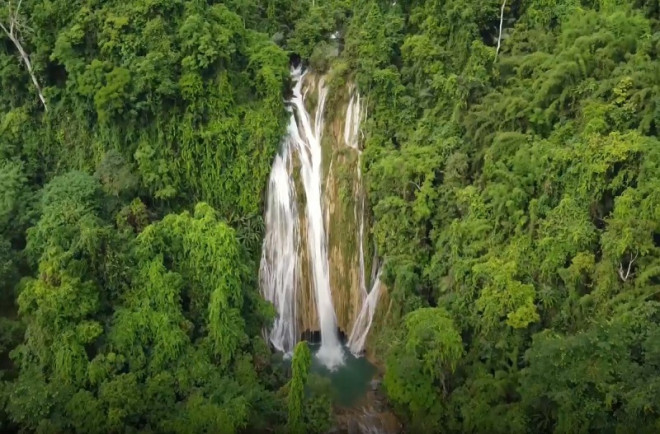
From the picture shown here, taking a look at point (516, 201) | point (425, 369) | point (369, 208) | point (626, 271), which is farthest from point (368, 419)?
point (626, 271)

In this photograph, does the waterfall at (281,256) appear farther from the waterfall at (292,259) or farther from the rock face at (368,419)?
the rock face at (368,419)

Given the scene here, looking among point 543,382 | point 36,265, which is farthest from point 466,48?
point 36,265

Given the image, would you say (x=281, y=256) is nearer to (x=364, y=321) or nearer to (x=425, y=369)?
(x=364, y=321)

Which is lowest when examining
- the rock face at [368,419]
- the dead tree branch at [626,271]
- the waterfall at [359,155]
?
the rock face at [368,419]

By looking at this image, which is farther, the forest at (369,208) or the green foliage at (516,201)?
the forest at (369,208)

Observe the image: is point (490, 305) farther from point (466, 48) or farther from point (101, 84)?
point (101, 84)

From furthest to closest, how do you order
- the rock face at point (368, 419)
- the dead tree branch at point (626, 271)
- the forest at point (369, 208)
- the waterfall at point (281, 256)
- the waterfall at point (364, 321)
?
1. the waterfall at point (281, 256)
2. the waterfall at point (364, 321)
3. the rock face at point (368, 419)
4. the forest at point (369, 208)
5. the dead tree branch at point (626, 271)

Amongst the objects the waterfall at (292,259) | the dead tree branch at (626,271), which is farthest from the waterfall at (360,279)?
the dead tree branch at (626,271)
